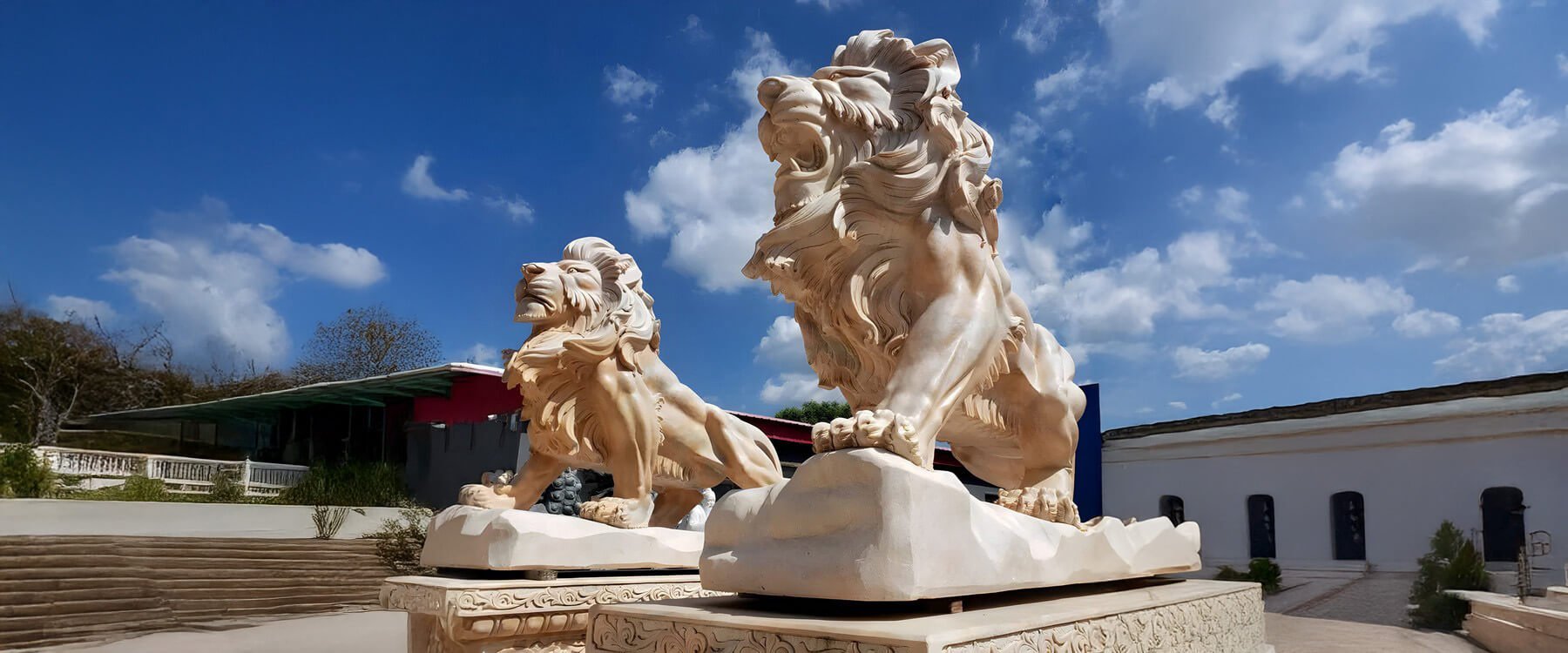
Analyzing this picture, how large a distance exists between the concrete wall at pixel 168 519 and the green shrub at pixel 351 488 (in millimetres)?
851

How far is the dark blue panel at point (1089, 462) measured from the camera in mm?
10445

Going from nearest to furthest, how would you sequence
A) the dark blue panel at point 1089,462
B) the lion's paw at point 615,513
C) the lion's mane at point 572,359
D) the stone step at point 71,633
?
the lion's paw at point 615,513 < the lion's mane at point 572,359 < the stone step at point 71,633 < the dark blue panel at point 1089,462

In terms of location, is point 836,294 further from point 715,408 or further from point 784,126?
point 715,408

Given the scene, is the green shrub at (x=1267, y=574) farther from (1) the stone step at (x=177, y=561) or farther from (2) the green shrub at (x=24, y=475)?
(2) the green shrub at (x=24, y=475)

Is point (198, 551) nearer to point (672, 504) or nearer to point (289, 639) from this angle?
point (289, 639)

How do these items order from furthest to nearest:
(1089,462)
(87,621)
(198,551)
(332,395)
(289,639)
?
1. (332,395)
2. (1089,462)
3. (198,551)
4. (87,621)
5. (289,639)

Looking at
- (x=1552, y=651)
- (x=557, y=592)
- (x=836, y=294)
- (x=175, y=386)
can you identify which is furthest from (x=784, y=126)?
(x=175, y=386)

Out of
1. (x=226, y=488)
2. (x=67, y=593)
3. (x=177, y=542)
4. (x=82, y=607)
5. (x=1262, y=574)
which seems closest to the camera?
(x=82, y=607)

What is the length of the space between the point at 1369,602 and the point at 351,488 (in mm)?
13359

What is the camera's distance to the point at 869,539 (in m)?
1.12

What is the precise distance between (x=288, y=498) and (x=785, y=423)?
27.6 feet

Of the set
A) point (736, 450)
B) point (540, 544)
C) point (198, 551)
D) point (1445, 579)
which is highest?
point (736, 450)

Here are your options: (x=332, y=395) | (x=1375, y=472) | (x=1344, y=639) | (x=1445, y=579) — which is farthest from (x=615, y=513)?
(x=332, y=395)

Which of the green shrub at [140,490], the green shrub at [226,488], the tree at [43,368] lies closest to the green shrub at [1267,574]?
the green shrub at [226,488]
